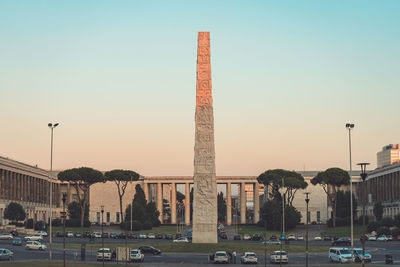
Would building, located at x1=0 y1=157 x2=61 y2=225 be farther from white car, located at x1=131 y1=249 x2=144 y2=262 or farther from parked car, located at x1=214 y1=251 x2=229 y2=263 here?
parked car, located at x1=214 y1=251 x2=229 y2=263

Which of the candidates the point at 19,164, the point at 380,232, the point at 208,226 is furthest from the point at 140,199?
the point at 208,226

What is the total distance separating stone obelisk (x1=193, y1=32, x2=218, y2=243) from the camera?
8919 cm

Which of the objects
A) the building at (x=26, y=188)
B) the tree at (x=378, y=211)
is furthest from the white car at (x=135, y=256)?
the tree at (x=378, y=211)

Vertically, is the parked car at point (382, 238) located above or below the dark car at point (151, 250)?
below

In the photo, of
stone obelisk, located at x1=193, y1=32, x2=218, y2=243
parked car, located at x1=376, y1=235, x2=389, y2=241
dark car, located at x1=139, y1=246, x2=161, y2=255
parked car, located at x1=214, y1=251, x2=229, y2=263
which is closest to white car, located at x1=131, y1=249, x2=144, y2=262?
parked car, located at x1=214, y1=251, x2=229, y2=263

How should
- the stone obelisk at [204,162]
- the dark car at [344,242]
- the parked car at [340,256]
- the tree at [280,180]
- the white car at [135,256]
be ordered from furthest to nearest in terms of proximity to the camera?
the tree at [280,180] < the dark car at [344,242] < the stone obelisk at [204,162] < the white car at [135,256] < the parked car at [340,256]

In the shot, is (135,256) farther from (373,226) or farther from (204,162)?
(373,226)

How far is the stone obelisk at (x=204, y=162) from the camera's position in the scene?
293 ft

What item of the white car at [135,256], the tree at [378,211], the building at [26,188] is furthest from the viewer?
the tree at [378,211]

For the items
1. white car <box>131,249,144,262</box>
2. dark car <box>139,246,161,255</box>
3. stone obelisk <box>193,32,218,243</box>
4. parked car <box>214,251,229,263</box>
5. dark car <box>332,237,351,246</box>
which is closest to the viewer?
white car <box>131,249,144,262</box>

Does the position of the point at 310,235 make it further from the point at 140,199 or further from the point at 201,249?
the point at 201,249

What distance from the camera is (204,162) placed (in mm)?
89250

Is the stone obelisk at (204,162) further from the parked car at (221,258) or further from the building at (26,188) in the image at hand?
the building at (26,188)

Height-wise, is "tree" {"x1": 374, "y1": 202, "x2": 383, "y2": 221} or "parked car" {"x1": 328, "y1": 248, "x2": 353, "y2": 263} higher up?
"tree" {"x1": 374, "y1": 202, "x2": 383, "y2": 221}
